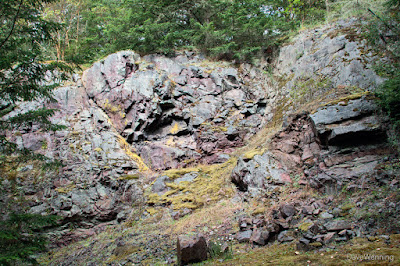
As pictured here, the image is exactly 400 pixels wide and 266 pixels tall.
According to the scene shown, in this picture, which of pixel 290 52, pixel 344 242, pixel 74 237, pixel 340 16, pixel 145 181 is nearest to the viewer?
pixel 344 242

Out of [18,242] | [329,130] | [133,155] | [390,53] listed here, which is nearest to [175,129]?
[133,155]

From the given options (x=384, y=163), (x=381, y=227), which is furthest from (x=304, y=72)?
(x=381, y=227)

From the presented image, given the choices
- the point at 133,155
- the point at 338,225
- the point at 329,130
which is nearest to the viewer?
the point at 338,225

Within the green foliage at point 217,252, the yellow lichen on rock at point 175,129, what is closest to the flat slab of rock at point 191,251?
the green foliage at point 217,252

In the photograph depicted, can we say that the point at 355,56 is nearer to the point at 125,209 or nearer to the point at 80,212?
the point at 125,209

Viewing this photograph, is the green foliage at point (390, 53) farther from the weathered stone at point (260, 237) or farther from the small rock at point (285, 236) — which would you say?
the weathered stone at point (260, 237)

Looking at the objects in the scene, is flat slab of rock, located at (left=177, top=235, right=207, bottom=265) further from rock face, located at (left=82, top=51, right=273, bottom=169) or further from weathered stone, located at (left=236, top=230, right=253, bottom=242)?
rock face, located at (left=82, top=51, right=273, bottom=169)

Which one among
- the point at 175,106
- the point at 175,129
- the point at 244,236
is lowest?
the point at 244,236

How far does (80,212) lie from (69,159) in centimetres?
295

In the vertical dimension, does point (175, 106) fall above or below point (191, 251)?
above

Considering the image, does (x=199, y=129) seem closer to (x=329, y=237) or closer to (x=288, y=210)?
(x=288, y=210)

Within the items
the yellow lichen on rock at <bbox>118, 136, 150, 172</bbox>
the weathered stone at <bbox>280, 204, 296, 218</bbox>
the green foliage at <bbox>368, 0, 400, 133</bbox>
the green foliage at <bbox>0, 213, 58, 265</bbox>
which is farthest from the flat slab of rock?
the yellow lichen on rock at <bbox>118, 136, 150, 172</bbox>

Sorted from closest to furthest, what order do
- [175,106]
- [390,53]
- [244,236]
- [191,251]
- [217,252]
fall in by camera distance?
[191,251] < [217,252] < [244,236] < [390,53] < [175,106]

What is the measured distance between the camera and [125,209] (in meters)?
9.30
